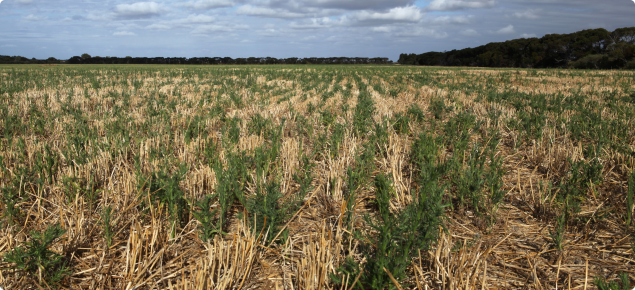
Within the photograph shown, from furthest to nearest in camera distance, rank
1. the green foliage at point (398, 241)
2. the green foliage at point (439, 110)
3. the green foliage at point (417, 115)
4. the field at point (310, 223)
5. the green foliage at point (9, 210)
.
→ the green foliage at point (439, 110), the green foliage at point (417, 115), the green foliage at point (9, 210), the field at point (310, 223), the green foliage at point (398, 241)

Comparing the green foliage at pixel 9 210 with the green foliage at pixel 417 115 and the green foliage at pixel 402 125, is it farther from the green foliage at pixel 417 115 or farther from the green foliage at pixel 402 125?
the green foliage at pixel 417 115

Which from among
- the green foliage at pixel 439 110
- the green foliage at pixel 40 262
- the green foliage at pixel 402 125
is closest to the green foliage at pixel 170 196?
the green foliage at pixel 40 262

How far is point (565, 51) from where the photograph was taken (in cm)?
6544

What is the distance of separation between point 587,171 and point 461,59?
98148 millimetres

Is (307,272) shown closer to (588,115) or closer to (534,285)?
(534,285)

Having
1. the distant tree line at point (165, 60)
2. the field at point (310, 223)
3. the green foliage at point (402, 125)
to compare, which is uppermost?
the distant tree line at point (165, 60)

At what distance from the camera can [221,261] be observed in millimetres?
2156

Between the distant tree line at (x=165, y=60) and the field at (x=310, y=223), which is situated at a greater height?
the distant tree line at (x=165, y=60)

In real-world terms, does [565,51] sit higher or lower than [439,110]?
higher

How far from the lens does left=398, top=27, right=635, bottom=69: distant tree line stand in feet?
161

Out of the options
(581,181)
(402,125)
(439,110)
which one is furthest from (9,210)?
(439,110)

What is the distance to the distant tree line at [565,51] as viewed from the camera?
49.1 m

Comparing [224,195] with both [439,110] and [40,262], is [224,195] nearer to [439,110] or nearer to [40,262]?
[40,262]

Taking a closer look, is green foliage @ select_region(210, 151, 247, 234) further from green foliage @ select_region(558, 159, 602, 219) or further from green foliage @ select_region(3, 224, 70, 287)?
green foliage @ select_region(558, 159, 602, 219)
